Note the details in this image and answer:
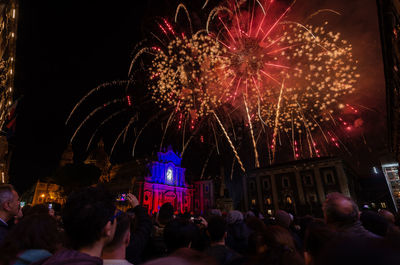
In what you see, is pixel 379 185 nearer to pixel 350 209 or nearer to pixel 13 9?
pixel 350 209

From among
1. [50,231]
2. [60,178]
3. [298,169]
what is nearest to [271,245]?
[50,231]

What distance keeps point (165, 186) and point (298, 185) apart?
112 ft

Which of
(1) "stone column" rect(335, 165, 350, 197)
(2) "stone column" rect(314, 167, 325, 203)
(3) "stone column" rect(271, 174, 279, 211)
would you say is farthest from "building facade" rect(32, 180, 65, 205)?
(1) "stone column" rect(335, 165, 350, 197)

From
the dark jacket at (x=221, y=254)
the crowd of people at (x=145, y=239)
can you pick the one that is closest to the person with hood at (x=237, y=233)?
the crowd of people at (x=145, y=239)

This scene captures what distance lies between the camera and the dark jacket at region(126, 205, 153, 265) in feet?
10.4

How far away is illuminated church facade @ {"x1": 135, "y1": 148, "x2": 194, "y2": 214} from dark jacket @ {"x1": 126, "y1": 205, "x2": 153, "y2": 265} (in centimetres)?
4859

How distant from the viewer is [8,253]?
86.0 inches

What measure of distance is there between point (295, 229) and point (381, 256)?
234 inches

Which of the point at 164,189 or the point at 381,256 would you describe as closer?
the point at 381,256

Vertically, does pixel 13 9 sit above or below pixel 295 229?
above

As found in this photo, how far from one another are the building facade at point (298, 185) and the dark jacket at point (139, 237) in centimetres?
3504

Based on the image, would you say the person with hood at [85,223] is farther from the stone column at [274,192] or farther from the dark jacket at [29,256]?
the stone column at [274,192]

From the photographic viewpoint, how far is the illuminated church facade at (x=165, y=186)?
5125 centimetres

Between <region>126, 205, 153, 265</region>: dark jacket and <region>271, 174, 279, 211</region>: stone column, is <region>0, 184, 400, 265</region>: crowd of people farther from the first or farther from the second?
<region>271, 174, 279, 211</region>: stone column
